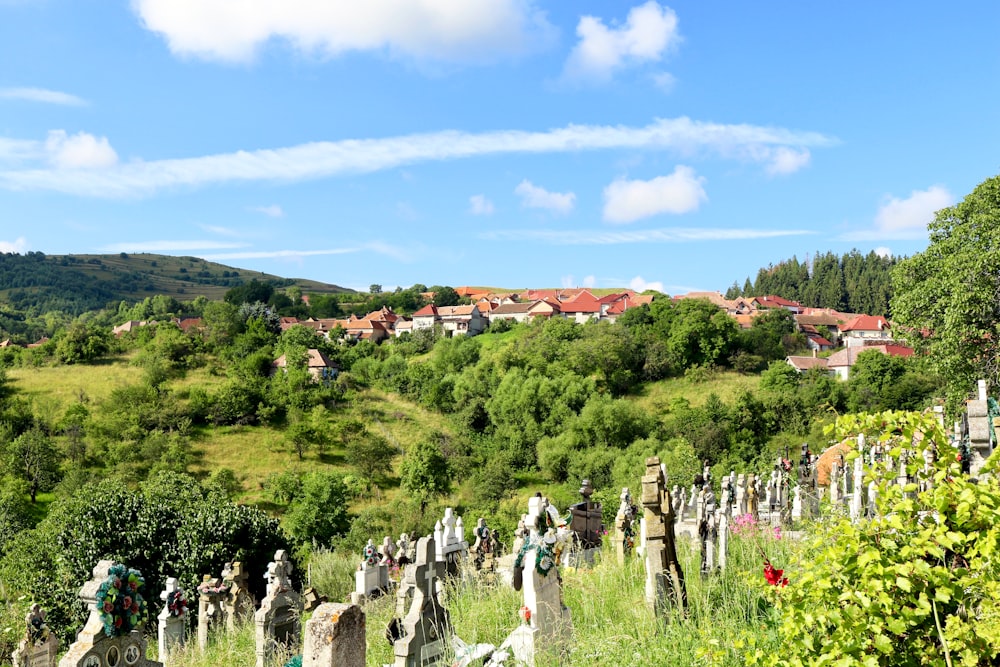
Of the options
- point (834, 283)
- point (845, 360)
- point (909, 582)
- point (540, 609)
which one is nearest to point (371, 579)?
point (540, 609)

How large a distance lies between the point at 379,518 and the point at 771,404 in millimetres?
29507

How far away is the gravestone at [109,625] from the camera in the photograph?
5445 millimetres

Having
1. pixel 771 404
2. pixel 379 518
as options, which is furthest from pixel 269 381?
pixel 771 404

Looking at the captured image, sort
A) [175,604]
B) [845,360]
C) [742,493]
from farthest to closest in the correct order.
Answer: [845,360] < [742,493] < [175,604]

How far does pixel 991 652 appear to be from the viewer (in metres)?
3.36

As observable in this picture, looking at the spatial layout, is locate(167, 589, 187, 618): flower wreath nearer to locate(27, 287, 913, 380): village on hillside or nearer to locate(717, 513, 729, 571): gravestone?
locate(717, 513, 729, 571): gravestone

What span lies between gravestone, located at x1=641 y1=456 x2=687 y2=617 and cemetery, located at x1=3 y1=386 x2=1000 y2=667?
0.02 meters

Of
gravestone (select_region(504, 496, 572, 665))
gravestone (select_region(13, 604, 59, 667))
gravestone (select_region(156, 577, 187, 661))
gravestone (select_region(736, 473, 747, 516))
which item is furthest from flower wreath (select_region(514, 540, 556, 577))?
gravestone (select_region(736, 473, 747, 516))

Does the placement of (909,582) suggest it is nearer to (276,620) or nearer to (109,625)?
(109,625)

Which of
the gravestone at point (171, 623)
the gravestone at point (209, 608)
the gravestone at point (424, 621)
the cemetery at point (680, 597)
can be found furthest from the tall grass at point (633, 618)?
the gravestone at point (209, 608)

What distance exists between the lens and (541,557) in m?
6.07

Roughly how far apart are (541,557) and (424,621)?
1161 mm

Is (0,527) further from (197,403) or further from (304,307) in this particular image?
(304,307)

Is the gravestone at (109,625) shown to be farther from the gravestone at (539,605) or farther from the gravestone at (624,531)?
the gravestone at (624,531)
